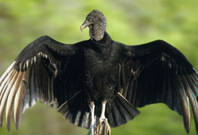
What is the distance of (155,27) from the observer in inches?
395

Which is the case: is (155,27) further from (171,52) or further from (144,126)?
(171,52)

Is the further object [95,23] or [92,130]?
[95,23]

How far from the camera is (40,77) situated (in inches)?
174

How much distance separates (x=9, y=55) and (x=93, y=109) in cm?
473

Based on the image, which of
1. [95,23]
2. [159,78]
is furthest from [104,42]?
[159,78]

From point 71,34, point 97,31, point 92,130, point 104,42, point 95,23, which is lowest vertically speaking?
point 92,130

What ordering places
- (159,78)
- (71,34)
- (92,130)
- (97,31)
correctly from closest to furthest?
(92,130) → (97,31) → (159,78) → (71,34)

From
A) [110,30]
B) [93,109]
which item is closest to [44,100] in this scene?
[93,109]

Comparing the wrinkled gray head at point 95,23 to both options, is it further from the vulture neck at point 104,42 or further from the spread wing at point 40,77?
the spread wing at point 40,77

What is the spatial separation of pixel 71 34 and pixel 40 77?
4.33 metres

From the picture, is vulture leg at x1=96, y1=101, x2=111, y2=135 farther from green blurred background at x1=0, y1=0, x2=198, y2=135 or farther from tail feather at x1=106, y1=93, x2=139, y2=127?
green blurred background at x1=0, y1=0, x2=198, y2=135

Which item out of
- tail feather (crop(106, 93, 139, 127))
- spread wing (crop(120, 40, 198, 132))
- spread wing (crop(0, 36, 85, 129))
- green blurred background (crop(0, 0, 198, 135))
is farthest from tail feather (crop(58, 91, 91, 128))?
green blurred background (crop(0, 0, 198, 135))

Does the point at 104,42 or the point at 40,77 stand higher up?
the point at 104,42

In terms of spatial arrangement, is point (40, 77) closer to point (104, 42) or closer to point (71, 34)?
point (104, 42)
